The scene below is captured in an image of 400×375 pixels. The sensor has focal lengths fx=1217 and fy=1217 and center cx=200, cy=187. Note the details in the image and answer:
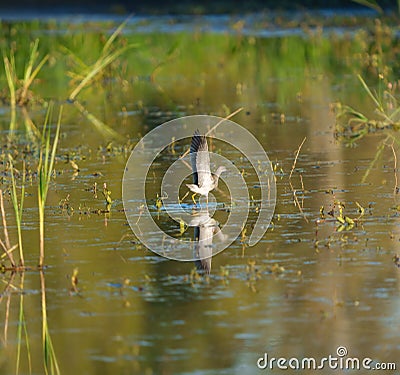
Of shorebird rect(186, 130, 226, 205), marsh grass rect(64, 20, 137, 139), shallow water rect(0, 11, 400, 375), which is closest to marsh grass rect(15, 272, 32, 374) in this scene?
shallow water rect(0, 11, 400, 375)

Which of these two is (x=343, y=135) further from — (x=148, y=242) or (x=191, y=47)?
(x=191, y=47)

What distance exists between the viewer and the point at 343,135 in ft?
45.2

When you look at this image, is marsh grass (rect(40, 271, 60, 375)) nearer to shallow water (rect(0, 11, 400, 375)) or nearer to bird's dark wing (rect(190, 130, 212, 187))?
shallow water (rect(0, 11, 400, 375))

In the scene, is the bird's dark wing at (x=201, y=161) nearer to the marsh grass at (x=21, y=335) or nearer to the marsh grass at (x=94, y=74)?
the marsh grass at (x=21, y=335)

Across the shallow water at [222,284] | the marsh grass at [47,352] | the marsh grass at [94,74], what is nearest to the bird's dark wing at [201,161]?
the shallow water at [222,284]

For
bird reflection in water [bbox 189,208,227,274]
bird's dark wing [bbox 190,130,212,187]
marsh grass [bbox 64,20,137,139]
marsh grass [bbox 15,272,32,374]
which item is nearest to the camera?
marsh grass [bbox 15,272,32,374]
